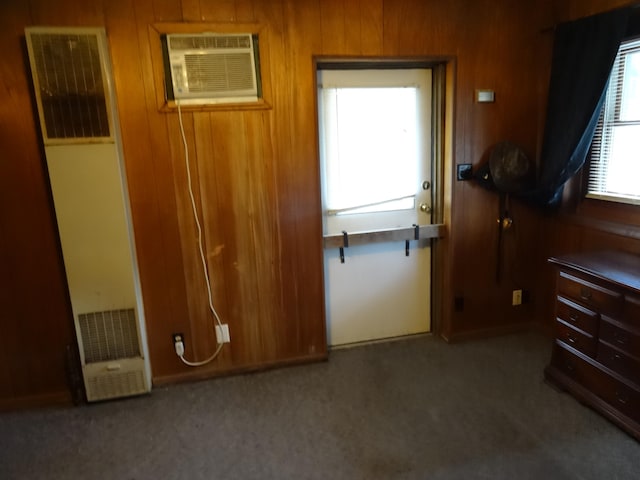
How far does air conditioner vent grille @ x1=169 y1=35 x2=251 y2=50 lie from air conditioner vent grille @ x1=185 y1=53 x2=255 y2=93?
5 centimetres

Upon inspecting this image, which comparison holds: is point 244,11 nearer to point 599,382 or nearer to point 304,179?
point 304,179

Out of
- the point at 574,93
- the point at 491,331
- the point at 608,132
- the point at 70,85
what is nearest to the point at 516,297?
the point at 491,331

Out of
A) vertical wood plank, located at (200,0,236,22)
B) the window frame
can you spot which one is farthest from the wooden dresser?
vertical wood plank, located at (200,0,236,22)

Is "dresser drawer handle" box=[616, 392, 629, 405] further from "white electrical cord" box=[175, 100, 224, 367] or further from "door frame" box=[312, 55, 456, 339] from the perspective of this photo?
"white electrical cord" box=[175, 100, 224, 367]

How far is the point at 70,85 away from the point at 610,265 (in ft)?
9.59

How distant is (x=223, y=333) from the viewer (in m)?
2.80

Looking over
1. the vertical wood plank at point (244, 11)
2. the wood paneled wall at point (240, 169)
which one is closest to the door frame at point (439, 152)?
the wood paneled wall at point (240, 169)

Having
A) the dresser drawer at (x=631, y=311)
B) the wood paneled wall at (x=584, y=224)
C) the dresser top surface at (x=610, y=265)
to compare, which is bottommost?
the dresser drawer at (x=631, y=311)

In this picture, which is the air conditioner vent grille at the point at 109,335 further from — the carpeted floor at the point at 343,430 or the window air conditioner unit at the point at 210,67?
the window air conditioner unit at the point at 210,67

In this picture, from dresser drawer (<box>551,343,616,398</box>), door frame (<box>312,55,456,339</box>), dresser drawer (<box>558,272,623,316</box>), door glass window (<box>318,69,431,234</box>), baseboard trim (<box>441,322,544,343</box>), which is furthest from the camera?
baseboard trim (<box>441,322,544,343</box>)

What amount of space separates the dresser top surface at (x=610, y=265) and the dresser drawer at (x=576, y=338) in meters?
0.34

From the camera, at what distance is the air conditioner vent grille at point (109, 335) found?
2.51 metres

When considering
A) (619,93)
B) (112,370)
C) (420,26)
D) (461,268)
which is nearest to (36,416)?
(112,370)

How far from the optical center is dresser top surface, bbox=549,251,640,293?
82.7 inches
